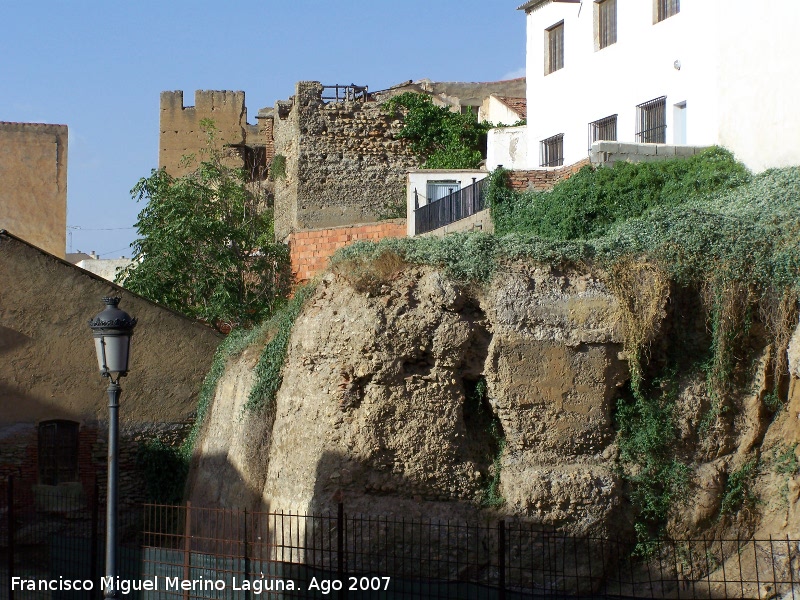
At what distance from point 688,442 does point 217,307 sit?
12570 millimetres

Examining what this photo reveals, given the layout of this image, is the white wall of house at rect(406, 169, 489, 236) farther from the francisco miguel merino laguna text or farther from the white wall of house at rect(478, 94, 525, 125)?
the francisco miguel merino laguna text

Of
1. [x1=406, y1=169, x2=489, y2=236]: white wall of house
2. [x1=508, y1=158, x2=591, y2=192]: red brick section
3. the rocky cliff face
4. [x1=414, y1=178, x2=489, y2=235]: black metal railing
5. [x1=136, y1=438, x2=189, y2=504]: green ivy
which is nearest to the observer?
the rocky cliff face

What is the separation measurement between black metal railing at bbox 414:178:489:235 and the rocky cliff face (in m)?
6.31

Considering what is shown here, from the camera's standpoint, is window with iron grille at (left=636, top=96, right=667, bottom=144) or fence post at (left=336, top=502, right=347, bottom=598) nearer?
fence post at (left=336, top=502, right=347, bottom=598)

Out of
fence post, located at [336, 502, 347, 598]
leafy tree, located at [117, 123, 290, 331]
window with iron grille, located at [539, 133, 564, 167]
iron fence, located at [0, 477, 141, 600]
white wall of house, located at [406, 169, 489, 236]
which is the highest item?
window with iron grille, located at [539, 133, 564, 167]

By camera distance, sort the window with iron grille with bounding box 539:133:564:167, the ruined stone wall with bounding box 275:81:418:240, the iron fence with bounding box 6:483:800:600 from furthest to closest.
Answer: the ruined stone wall with bounding box 275:81:418:240 → the window with iron grille with bounding box 539:133:564:167 → the iron fence with bounding box 6:483:800:600

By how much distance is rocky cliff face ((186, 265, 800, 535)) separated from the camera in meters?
13.8

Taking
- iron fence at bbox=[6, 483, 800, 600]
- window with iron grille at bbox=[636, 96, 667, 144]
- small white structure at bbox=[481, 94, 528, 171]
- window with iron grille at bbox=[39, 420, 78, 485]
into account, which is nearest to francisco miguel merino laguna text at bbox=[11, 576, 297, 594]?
iron fence at bbox=[6, 483, 800, 600]

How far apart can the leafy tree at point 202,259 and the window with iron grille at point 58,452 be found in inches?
214

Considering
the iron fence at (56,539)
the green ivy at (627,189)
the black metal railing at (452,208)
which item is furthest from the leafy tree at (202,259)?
the green ivy at (627,189)

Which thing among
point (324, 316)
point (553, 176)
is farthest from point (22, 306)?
point (553, 176)

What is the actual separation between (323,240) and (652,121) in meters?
8.38

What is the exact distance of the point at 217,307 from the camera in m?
24.0

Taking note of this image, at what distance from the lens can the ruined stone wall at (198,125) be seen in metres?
39.3
